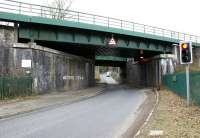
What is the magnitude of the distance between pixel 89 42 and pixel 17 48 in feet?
30.6

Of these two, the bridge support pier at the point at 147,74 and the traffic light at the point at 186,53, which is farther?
the bridge support pier at the point at 147,74

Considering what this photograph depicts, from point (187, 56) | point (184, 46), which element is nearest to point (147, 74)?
point (184, 46)

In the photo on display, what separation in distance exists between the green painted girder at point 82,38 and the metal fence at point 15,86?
15.2 ft

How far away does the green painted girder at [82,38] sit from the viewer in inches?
1111

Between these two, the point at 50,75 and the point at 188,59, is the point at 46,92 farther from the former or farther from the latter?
the point at 188,59

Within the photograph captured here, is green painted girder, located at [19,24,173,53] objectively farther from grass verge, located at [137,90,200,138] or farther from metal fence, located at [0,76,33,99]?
grass verge, located at [137,90,200,138]

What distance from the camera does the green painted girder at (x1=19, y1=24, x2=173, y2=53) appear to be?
28.2 meters

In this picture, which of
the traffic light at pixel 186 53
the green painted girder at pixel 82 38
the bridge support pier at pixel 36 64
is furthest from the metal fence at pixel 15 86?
the traffic light at pixel 186 53

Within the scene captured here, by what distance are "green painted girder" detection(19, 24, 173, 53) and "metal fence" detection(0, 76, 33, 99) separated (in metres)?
4.65

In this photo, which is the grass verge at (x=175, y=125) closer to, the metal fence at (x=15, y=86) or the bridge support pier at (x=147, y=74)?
the metal fence at (x=15, y=86)

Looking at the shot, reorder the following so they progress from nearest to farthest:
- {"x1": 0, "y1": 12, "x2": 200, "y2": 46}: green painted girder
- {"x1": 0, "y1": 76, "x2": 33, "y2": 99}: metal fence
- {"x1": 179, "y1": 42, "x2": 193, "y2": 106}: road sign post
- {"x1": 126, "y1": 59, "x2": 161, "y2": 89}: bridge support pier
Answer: {"x1": 179, "y1": 42, "x2": 193, "y2": 106}: road sign post < {"x1": 0, "y1": 76, "x2": 33, "y2": 99}: metal fence < {"x1": 0, "y1": 12, "x2": 200, "y2": 46}: green painted girder < {"x1": 126, "y1": 59, "x2": 161, "y2": 89}: bridge support pier

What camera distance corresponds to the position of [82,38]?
32.2 metres

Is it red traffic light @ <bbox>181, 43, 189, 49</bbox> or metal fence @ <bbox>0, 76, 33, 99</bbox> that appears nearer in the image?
red traffic light @ <bbox>181, 43, 189, 49</bbox>

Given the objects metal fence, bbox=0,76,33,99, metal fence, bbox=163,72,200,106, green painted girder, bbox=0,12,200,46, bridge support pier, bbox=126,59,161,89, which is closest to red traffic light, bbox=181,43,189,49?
metal fence, bbox=163,72,200,106
